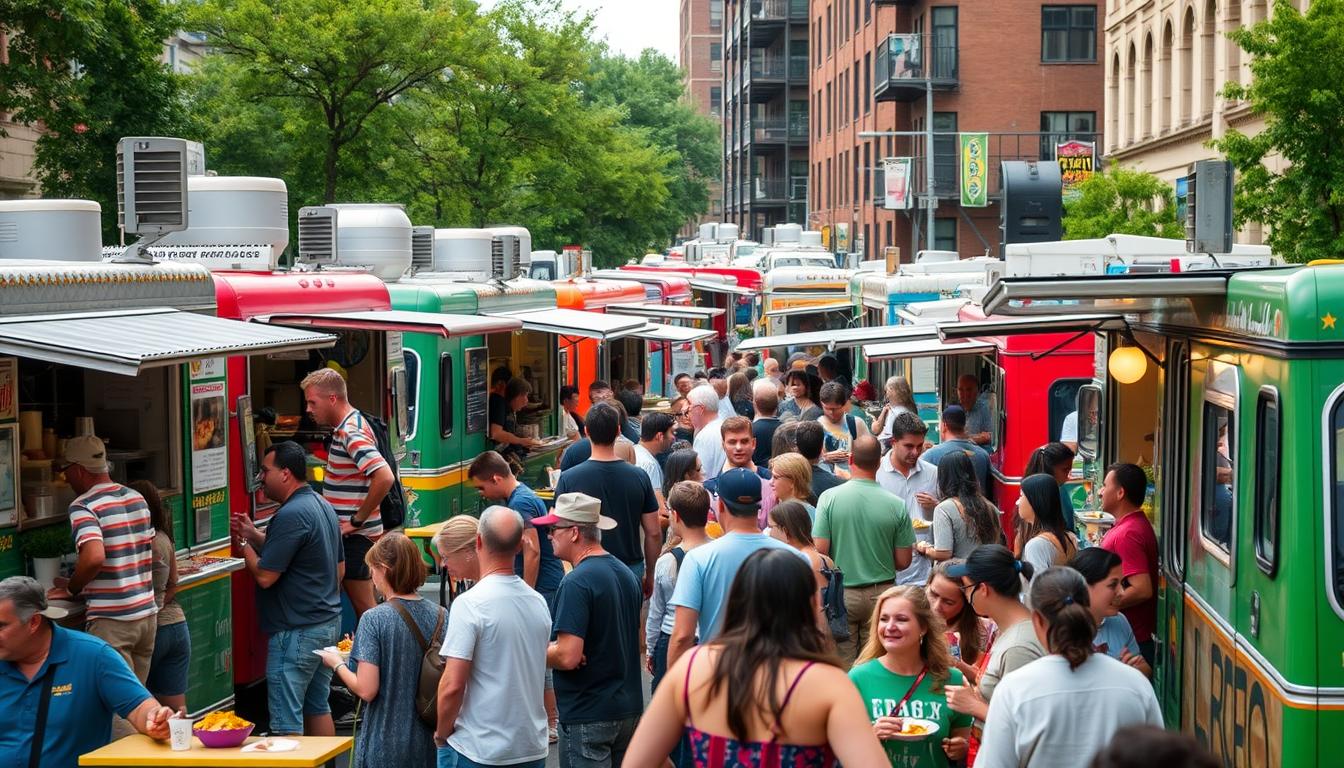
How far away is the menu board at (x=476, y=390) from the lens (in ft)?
49.5

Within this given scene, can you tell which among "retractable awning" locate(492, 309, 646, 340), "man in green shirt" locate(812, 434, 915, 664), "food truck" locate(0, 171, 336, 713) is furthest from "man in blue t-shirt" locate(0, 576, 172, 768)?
"retractable awning" locate(492, 309, 646, 340)

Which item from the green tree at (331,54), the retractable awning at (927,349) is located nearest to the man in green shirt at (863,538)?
the retractable awning at (927,349)

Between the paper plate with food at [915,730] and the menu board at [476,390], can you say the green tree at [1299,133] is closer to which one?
the menu board at [476,390]

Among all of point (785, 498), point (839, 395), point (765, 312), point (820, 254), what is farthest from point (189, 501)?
point (820, 254)

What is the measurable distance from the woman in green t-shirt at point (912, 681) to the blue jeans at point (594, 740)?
152 centimetres

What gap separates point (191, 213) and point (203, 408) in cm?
300

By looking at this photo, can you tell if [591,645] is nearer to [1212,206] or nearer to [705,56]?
[1212,206]

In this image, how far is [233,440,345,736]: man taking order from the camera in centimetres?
920

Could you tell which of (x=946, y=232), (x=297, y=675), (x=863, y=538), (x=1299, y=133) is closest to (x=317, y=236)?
(x=297, y=675)

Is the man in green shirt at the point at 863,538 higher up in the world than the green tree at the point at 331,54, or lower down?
lower down

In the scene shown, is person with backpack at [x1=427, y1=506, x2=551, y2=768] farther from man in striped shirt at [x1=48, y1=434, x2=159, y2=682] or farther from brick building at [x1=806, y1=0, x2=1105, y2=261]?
brick building at [x1=806, y1=0, x2=1105, y2=261]

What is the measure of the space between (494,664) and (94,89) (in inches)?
987

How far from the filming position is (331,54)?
31.8m

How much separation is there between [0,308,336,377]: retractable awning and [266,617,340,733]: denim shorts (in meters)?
1.56
